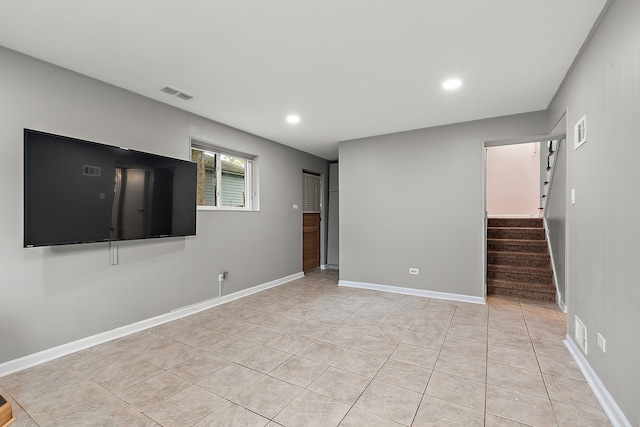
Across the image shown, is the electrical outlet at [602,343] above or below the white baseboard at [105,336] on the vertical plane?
above

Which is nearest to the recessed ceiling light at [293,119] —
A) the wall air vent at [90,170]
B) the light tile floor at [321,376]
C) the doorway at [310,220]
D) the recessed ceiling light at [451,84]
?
the recessed ceiling light at [451,84]

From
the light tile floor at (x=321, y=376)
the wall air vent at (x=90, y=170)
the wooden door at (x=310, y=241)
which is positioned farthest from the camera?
the wooden door at (x=310, y=241)

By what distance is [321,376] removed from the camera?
220 cm

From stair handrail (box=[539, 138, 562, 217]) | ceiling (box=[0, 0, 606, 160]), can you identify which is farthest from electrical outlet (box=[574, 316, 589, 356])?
stair handrail (box=[539, 138, 562, 217])

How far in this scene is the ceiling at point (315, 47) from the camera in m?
1.84

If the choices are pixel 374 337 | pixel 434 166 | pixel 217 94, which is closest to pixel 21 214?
pixel 217 94

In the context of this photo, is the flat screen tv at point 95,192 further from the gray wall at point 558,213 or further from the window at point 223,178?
the gray wall at point 558,213

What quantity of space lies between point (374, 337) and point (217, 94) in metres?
3.11

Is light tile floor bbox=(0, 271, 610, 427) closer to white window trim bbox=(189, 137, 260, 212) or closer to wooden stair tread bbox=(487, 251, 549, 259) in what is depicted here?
wooden stair tread bbox=(487, 251, 549, 259)

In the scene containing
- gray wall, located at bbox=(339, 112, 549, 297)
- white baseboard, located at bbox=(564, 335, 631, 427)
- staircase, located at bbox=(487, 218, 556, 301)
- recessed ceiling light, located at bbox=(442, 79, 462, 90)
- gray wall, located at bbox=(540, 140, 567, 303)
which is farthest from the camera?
staircase, located at bbox=(487, 218, 556, 301)

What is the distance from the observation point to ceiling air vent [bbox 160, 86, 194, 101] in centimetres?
296

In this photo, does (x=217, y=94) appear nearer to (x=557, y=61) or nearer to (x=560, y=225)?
(x=557, y=61)

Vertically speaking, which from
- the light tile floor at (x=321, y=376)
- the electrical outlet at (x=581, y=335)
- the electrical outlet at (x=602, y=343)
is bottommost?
the light tile floor at (x=321, y=376)

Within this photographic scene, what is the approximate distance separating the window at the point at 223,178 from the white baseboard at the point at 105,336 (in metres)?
1.32
